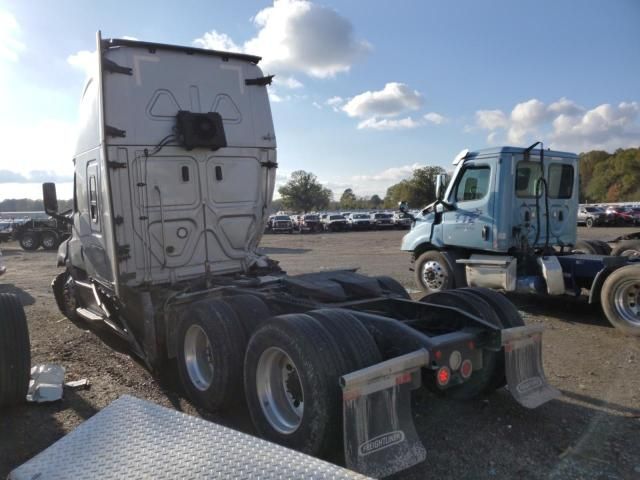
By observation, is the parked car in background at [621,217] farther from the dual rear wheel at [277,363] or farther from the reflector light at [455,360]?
the dual rear wheel at [277,363]

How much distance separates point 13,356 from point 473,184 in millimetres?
7079

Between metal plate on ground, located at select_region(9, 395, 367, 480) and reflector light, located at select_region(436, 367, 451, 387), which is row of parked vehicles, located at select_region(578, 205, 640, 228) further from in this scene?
metal plate on ground, located at select_region(9, 395, 367, 480)

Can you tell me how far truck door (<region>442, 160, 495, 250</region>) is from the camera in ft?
27.6

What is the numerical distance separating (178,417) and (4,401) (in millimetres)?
3157

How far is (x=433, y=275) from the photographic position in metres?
9.38

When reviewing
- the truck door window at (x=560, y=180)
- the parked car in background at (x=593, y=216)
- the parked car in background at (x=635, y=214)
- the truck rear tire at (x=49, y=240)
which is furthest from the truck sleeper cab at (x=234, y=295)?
the parked car in background at (x=635, y=214)

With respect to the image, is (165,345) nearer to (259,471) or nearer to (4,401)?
(4,401)

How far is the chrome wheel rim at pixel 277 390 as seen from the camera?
12.4 feet

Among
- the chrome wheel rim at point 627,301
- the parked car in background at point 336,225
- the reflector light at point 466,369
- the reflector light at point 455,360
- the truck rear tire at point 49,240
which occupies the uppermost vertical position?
the reflector light at point 455,360

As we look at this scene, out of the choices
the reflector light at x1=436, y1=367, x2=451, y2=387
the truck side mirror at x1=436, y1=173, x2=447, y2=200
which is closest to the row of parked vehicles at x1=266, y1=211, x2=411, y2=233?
the truck side mirror at x1=436, y1=173, x2=447, y2=200

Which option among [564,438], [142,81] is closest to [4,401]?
[142,81]

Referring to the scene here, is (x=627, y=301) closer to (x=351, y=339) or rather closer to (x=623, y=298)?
(x=623, y=298)

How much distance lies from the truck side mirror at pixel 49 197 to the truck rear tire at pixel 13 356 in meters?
2.32

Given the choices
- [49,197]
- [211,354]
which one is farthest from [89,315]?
[211,354]
